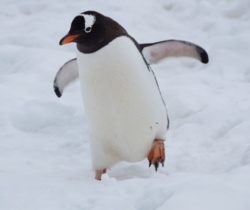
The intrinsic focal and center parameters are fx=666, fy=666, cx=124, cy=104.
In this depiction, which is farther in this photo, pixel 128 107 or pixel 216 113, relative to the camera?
pixel 216 113

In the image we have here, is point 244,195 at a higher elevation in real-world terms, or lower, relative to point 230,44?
higher

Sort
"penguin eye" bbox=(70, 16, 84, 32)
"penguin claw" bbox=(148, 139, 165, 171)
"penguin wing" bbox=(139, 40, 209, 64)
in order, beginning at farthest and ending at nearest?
1. "penguin wing" bbox=(139, 40, 209, 64)
2. "penguin claw" bbox=(148, 139, 165, 171)
3. "penguin eye" bbox=(70, 16, 84, 32)

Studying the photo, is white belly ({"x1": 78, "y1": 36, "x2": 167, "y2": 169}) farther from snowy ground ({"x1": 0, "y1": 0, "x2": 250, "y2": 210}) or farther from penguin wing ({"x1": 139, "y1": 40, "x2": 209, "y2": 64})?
penguin wing ({"x1": 139, "y1": 40, "x2": 209, "y2": 64})

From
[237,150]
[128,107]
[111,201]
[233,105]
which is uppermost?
[111,201]

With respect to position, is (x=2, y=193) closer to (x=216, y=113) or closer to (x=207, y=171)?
(x=207, y=171)

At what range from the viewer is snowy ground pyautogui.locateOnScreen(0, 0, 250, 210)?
7.27 ft

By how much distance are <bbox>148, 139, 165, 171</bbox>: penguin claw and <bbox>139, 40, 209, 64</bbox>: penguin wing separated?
18.2 inches

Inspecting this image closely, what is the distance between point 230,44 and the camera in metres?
5.01

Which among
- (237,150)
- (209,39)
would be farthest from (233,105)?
(209,39)

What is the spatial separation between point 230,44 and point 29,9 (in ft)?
6.83

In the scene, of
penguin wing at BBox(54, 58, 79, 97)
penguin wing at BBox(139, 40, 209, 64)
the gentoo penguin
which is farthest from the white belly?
penguin wing at BBox(54, 58, 79, 97)

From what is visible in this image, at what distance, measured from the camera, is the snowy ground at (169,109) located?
222 centimetres

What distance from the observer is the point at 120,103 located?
292 centimetres

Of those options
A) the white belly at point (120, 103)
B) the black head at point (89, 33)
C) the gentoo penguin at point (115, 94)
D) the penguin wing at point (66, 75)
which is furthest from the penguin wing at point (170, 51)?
the black head at point (89, 33)
